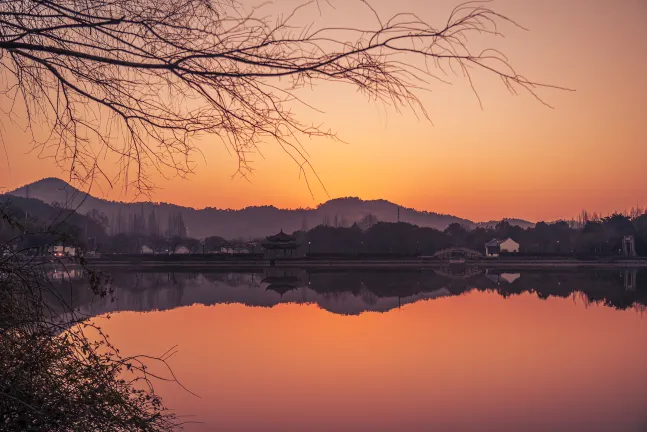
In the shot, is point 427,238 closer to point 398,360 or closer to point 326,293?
point 326,293

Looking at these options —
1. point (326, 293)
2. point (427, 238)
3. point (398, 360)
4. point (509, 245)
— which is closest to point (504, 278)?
point (326, 293)

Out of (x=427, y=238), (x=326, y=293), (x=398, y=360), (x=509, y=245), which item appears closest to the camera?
(x=398, y=360)

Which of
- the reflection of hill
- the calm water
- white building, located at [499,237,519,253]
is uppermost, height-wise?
white building, located at [499,237,519,253]

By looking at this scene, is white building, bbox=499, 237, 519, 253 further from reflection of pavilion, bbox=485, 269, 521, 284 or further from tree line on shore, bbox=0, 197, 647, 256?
reflection of pavilion, bbox=485, 269, 521, 284

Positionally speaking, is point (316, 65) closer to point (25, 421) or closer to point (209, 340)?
point (25, 421)

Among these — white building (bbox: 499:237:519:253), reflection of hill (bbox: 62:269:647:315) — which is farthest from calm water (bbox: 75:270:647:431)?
white building (bbox: 499:237:519:253)

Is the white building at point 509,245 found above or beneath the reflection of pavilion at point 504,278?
above

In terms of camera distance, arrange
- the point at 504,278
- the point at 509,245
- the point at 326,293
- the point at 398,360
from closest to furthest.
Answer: the point at 398,360 < the point at 326,293 < the point at 504,278 < the point at 509,245

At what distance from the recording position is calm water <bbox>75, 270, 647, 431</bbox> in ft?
29.9

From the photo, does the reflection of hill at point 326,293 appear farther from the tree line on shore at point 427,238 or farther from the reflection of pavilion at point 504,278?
the tree line on shore at point 427,238

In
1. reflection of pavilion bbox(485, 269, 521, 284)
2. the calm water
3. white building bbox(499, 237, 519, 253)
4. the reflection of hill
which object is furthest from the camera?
white building bbox(499, 237, 519, 253)

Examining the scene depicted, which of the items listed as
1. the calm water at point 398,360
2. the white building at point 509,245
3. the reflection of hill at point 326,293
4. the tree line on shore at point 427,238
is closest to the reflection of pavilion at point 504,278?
the reflection of hill at point 326,293

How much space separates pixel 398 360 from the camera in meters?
13.0

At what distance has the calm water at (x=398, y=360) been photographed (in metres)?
9.12
